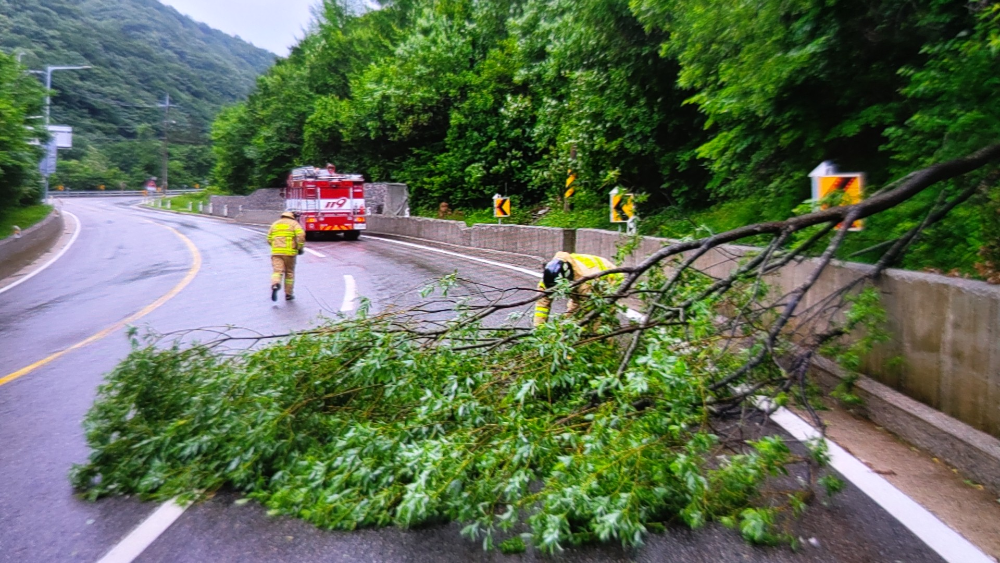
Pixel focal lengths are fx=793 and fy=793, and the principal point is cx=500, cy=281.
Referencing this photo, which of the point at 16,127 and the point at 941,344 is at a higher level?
the point at 16,127

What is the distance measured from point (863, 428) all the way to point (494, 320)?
4.67 meters

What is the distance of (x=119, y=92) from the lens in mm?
89812

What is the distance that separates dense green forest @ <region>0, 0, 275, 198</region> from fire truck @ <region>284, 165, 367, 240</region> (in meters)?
55.1

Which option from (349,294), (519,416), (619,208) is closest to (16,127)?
(349,294)

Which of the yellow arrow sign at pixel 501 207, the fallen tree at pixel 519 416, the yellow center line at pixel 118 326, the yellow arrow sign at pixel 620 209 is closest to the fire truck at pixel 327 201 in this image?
the yellow arrow sign at pixel 501 207

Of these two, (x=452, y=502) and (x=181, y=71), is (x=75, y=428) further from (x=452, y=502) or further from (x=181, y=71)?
(x=181, y=71)

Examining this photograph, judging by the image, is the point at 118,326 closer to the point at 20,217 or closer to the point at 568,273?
the point at 568,273

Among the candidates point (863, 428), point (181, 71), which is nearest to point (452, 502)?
point (863, 428)

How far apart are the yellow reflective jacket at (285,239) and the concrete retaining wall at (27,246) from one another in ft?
30.1

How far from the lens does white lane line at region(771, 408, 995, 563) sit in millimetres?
3771

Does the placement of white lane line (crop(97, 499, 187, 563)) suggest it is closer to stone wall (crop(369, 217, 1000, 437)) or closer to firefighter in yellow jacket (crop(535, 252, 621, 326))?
firefighter in yellow jacket (crop(535, 252, 621, 326))

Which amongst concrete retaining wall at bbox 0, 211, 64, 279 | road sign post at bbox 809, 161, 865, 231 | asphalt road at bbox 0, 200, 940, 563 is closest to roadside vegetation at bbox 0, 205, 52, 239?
concrete retaining wall at bbox 0, 211, 64, 279

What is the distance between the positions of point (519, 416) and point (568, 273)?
248 centimetres

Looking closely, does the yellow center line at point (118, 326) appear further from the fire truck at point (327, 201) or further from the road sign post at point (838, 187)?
the fire truck at point (327, 201)
